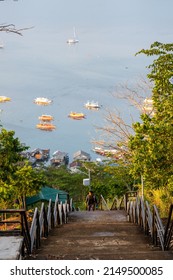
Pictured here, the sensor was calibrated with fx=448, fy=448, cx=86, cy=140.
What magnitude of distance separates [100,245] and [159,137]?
109 inches

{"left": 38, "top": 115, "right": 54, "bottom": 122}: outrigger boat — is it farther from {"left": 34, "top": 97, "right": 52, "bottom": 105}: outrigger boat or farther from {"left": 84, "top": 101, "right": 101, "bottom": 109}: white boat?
{"left": 34, "top": 97, "right": 52, "bottom": 105}: outrigger boat

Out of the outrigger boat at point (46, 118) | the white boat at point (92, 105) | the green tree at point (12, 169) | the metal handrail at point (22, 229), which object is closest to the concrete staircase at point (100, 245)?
the metal handrail at point (22, 229)

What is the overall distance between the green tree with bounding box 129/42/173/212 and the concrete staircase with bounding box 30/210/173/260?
1.38 meters

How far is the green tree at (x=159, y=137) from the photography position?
9430 millimetres

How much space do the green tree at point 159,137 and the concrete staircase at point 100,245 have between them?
138 cm

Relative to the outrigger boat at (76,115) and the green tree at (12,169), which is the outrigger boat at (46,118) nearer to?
the outrigger boat at (76,115)

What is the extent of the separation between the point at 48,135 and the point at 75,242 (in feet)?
409

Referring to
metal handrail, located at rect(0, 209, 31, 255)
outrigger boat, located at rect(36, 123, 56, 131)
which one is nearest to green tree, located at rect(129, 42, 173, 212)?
metal handrail, located at rect(0, 209, 31, 255)

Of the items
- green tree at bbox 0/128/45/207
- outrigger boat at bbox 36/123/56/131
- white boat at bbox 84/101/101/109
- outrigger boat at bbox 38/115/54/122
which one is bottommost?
green tree at bbox 0/128/45/207

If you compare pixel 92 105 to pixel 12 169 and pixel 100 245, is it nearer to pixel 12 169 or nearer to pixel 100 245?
pixel 12 169

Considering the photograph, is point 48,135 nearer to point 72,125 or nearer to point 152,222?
point 72,125

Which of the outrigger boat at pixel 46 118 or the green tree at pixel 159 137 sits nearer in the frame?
the green tree at pixel 159 137

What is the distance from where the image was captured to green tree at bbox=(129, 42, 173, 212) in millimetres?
9430
